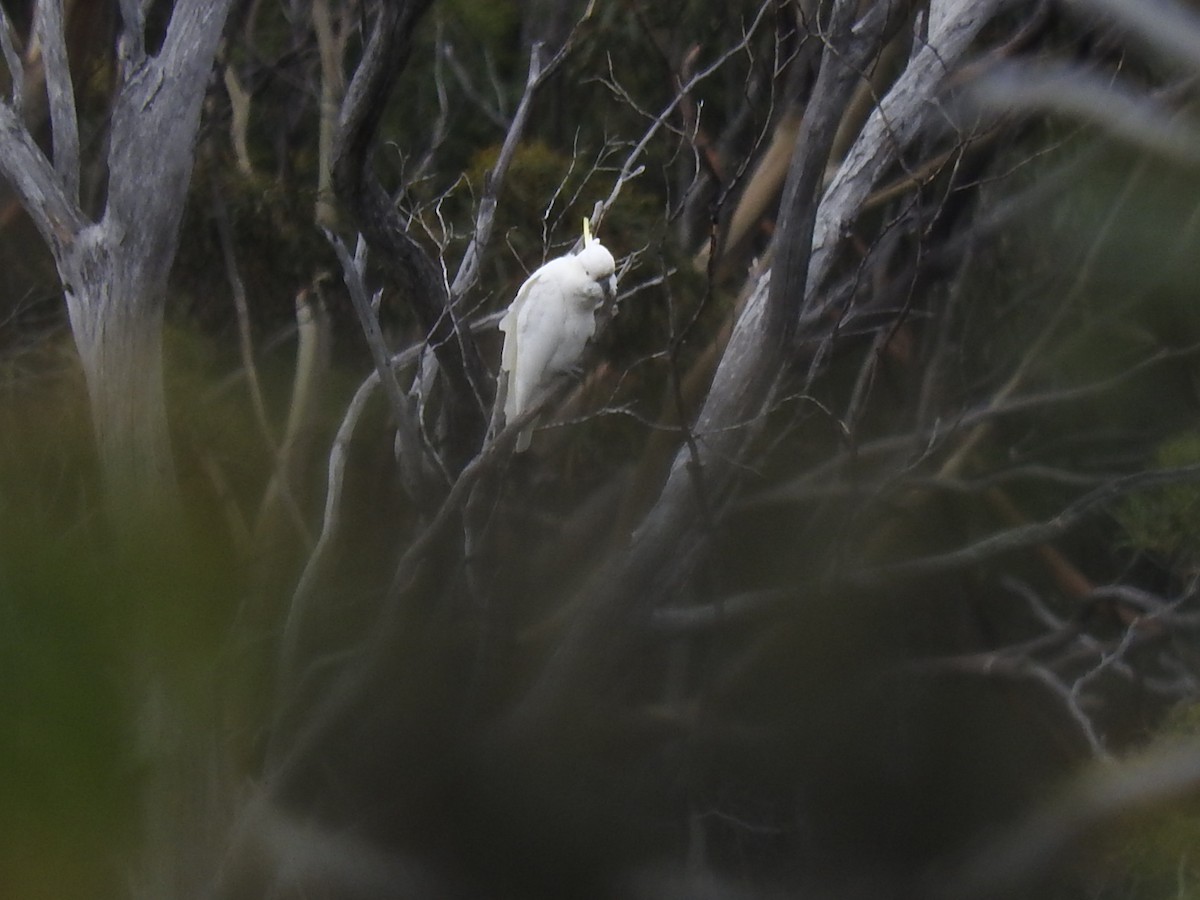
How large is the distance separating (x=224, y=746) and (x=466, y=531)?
1.08m

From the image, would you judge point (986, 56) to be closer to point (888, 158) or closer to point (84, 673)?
point (888, 158)

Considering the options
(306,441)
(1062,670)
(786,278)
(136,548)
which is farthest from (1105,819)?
(136,548)

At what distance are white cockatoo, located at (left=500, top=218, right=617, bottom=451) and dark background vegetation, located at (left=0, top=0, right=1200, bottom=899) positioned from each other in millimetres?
133

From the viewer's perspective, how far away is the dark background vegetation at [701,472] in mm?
2854

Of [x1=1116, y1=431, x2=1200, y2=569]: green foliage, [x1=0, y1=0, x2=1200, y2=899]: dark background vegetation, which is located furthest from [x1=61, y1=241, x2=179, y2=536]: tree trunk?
[x1=1116, y1=431, x2=1200, y2=569]: green foliage

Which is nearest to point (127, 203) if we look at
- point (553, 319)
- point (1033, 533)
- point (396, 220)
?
point (396, 220)

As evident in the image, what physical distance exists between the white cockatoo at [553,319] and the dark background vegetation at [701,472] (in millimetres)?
133

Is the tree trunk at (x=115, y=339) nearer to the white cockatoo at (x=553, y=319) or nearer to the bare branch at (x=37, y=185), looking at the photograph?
the bare branch at (x=37, y=185)

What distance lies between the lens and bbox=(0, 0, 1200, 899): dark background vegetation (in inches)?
112

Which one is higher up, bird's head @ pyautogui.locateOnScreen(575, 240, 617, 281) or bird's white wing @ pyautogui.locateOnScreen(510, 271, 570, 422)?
bird's head @ pyautogui.locateOnScreen(575, 240, 617, 281)

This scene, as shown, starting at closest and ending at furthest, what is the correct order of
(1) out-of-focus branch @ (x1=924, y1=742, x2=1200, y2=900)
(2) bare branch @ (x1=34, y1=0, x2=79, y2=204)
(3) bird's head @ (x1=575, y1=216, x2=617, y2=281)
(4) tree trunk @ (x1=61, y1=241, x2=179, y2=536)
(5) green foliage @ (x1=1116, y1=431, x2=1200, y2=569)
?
1. (3) bird's head @ (x1=575, y1=216, x2=617, y2=281)
2. (1) out-of-focus branch @ (x1=924, y1=742, x2=1200, y2=900)
3. (4) tree trunk @ (x1=61, y1=241, x2=179, y2=536)
4. (2) bare branch @ (x1=34, y1=0, x2=79, y2=204)
5. (5) green foliage @ (x1=1116, y1=431, x2=1200, y2=569)

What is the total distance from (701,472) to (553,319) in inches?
15.9

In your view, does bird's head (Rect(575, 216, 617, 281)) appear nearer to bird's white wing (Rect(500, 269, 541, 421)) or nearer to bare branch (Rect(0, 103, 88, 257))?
bird's white wing (Rect(500, 269, 541, 421))

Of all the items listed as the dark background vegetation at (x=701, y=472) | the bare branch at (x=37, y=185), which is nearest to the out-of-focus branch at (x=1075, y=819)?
the dark background vegetation at (x=701, y=472)
